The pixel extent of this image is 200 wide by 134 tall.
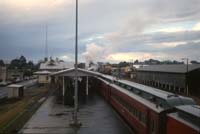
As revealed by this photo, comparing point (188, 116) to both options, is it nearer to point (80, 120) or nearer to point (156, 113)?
point (156, 113)

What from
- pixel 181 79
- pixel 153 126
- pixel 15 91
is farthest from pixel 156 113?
pixel 181 79

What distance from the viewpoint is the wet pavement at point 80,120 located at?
84.4 ft

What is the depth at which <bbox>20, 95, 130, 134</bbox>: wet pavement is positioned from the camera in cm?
2573

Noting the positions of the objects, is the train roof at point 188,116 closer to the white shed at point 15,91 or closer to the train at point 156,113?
the train at point 156,113

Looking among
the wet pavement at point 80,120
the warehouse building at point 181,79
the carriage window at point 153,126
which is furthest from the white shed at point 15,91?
the carriage window at point 153,126

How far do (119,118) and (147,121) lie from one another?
1237 centimetres

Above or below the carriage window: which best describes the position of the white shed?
below

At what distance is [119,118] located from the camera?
104 ft

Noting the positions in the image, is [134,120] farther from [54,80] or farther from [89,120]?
[54,80]

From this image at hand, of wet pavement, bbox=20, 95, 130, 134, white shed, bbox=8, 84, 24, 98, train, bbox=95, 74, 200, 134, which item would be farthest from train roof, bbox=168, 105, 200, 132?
white shed, bbox=8, 84, 24, 98

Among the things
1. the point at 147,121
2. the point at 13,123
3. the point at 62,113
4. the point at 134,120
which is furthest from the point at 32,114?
the point at 147,121

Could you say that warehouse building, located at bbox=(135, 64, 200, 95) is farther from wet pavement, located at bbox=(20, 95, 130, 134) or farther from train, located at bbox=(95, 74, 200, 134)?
train, located at bbox=(95, 74, 200, 134)

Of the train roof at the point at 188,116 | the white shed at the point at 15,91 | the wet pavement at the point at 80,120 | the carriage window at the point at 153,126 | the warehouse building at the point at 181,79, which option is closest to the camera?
the train roof at the point at 188,116

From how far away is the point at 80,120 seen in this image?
101 ft
